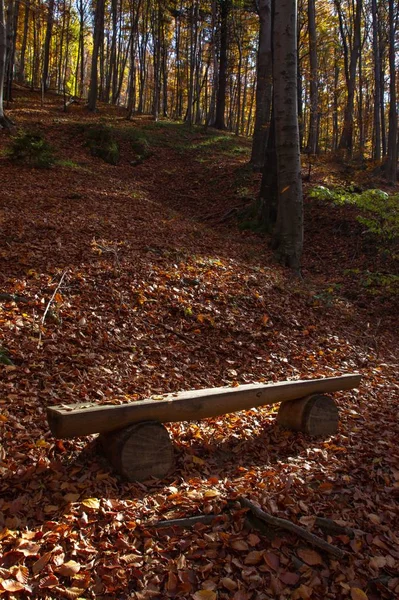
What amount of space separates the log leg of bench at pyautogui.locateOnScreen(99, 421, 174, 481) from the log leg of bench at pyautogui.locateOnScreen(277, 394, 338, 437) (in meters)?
1.62

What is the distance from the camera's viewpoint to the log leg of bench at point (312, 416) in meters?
4.76

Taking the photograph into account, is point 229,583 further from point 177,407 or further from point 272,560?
point 177,407

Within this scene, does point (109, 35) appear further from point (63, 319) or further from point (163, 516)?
point (163, 516)

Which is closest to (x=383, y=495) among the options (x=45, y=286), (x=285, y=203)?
(x=45, y=286)

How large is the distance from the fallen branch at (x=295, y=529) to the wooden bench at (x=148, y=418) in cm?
86

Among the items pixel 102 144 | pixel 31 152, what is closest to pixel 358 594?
pixel 31 152

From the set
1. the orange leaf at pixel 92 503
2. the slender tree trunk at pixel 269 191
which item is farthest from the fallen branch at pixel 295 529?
the slender tree trunk at pixel 269 191

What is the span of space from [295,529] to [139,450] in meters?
1.30

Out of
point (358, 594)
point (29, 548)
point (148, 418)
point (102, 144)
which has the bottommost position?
point (358, 594)

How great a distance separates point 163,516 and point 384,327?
6368 millimetres

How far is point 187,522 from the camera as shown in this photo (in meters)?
3.22

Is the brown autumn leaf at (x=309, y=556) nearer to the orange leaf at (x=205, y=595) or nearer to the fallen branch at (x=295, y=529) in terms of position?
the fallen branch at (x=295, y=529)

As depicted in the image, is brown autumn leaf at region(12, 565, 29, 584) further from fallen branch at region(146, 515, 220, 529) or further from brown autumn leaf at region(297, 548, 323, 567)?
brown autumn leaf at region(297, 548, 323, 567)

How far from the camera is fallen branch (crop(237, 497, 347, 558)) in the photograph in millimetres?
3096
